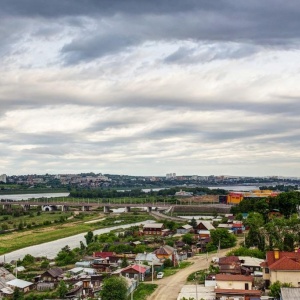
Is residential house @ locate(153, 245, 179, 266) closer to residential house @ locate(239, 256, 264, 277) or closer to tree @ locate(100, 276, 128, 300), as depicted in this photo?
residential house @ locate(239, 256, 264, 277)

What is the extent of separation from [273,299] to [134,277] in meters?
8.87

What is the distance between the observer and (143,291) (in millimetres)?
24969

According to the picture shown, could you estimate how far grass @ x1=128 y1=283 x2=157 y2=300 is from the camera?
24.0m

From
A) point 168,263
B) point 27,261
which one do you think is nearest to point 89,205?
point 27,261

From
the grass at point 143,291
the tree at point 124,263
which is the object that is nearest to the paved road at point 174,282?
the grass at point 143,291

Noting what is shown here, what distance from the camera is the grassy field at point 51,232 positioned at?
1830 inches

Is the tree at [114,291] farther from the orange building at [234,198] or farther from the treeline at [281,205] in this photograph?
the orange building at [234,198]

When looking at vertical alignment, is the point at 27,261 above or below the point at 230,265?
below

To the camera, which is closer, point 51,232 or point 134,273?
point 134,273

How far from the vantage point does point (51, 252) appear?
40938 mm

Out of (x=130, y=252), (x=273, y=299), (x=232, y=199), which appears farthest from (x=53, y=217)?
(x=273, y=299)

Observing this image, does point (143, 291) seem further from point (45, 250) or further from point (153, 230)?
point (153, 230)

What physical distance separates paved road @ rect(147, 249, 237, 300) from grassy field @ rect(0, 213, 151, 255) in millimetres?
17375

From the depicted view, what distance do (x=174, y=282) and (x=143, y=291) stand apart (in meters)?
2.24
